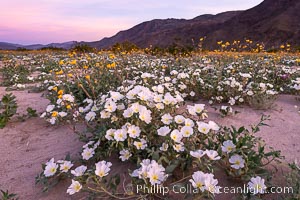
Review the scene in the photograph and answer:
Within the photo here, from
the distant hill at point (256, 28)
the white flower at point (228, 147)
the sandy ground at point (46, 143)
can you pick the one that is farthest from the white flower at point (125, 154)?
the distant hill at point (256, 28)

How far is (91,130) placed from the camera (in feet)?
8.56

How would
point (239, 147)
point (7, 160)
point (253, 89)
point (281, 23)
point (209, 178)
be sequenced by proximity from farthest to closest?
point (281, 23), point (253, 89), point (7, 160), point (239, 147), point (209, 178)

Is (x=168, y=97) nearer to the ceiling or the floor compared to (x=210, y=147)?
nearer to the ceiling

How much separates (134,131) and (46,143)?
1.38 m

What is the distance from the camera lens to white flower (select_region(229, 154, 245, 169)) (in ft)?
6.12

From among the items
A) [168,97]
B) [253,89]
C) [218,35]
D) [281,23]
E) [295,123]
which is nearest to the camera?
[168,97]

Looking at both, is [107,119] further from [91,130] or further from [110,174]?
[110,174]

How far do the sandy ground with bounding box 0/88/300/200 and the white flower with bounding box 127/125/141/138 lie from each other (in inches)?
14.3

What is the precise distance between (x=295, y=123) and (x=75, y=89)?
122 inches

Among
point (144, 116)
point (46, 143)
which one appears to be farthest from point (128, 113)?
point (46, 143)

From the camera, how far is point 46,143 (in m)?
3.03

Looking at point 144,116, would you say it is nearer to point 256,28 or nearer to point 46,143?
point 46,143

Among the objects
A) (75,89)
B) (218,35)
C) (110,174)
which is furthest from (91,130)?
(218,35)

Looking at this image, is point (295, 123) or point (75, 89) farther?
point (75, 89)
